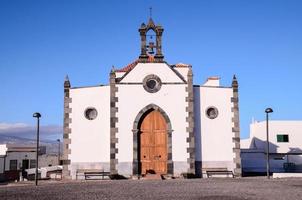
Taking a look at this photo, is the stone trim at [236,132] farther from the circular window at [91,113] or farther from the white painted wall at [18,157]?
the white painted wall at [18,157]

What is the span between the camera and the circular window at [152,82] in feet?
86.1

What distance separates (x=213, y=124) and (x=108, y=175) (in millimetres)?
7465

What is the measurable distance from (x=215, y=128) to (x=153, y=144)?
417cm

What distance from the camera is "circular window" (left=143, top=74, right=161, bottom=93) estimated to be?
26250mm

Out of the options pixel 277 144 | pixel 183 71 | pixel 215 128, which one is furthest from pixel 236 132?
pixel 277 144

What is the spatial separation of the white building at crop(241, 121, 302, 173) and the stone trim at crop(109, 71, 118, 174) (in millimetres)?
18443

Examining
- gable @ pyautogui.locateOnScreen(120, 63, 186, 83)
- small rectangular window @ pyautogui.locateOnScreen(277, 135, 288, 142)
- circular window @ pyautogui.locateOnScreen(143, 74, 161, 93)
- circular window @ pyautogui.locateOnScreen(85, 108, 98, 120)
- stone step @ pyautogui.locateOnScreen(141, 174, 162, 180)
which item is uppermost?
gable @ pyautogui.locateOnScreen(120, 63, 186, 83)

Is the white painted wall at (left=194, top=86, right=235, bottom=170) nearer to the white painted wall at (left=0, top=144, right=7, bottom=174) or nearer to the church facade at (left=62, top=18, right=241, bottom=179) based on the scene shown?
the church facade at (left=62, top=18, right=241, bottom=179)

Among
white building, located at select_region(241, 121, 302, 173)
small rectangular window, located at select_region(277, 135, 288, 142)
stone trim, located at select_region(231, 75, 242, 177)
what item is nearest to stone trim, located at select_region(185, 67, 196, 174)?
stone trim, located at select_region(231, 75, 242, 177)

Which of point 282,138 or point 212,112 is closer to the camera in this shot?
point 212,112

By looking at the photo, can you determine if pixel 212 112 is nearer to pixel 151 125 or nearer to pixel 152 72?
pixel 151 125

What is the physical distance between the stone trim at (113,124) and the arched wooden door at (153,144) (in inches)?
65.9

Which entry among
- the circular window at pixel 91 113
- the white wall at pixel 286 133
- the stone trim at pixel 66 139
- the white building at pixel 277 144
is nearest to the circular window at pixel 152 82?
the circular window at pixel 91 113

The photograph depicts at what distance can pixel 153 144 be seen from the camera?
84.7 ft
